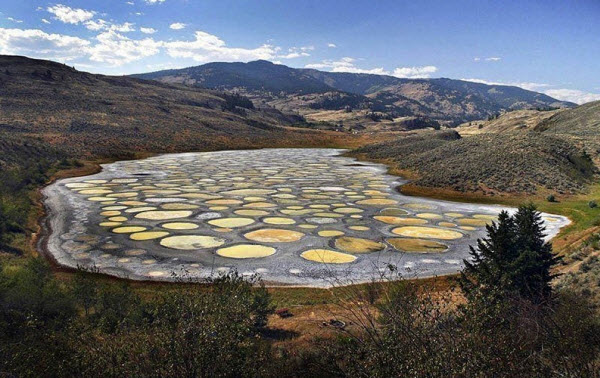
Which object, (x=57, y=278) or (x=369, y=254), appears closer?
(x=57, y=278)

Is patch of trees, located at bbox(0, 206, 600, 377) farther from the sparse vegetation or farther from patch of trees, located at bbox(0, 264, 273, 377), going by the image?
the sparse vegetation

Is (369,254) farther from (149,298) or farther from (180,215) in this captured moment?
(180,215)

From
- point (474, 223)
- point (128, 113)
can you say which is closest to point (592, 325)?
point (474, 223)

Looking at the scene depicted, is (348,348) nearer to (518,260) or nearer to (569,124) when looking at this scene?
(518,260)

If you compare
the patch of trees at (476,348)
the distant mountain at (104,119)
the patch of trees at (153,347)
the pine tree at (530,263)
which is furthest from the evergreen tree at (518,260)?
the distant mountain at (104,119)

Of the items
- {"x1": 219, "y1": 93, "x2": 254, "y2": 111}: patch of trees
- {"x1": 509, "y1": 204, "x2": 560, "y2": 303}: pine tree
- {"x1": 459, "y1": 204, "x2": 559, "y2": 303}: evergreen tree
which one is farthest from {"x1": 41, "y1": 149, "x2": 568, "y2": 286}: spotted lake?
{"x1": 219, "y1": 93, "x2": 254, "y2": 111}: patch of trees

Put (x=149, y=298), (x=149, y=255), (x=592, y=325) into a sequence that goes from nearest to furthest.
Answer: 1. (x=592, y=325)
2. (x=149, y=298)
3. (x=149, y=255)

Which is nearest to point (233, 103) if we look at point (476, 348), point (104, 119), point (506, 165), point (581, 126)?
point (104, 119)
